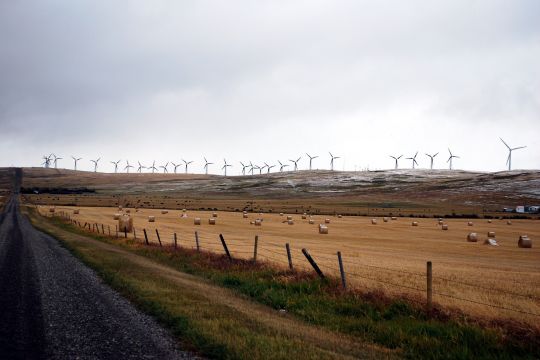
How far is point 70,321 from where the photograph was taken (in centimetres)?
1303

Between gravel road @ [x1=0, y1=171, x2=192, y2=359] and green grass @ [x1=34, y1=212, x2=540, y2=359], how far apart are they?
0.71m

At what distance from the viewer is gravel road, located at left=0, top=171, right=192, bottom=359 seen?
10617 millimetres

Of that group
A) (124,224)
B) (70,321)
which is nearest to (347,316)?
(70,321)

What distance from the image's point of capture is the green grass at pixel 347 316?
1113 cm

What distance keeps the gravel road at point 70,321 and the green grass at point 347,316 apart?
71 centimetres

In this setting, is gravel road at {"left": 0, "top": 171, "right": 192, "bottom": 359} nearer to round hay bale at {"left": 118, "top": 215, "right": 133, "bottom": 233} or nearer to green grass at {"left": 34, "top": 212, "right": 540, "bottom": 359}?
green grass at {"left": 34, "top": 212, "right": 540, "bottom": 359}

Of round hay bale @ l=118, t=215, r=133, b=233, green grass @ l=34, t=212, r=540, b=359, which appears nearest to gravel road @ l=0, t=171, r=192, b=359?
green grass @ l=34, t=212, r=540, b=359

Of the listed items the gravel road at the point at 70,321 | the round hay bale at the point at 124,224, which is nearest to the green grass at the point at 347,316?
the gravel road at the point at 70,321

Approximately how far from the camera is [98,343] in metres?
11.2

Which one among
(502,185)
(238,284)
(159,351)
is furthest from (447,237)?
(502,185)

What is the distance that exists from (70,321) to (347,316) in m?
7.96

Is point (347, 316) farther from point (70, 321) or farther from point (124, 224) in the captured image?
point (124, 224)

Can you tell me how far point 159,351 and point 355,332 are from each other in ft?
17.5

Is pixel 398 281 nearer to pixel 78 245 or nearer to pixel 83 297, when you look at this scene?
pixel 83 297
